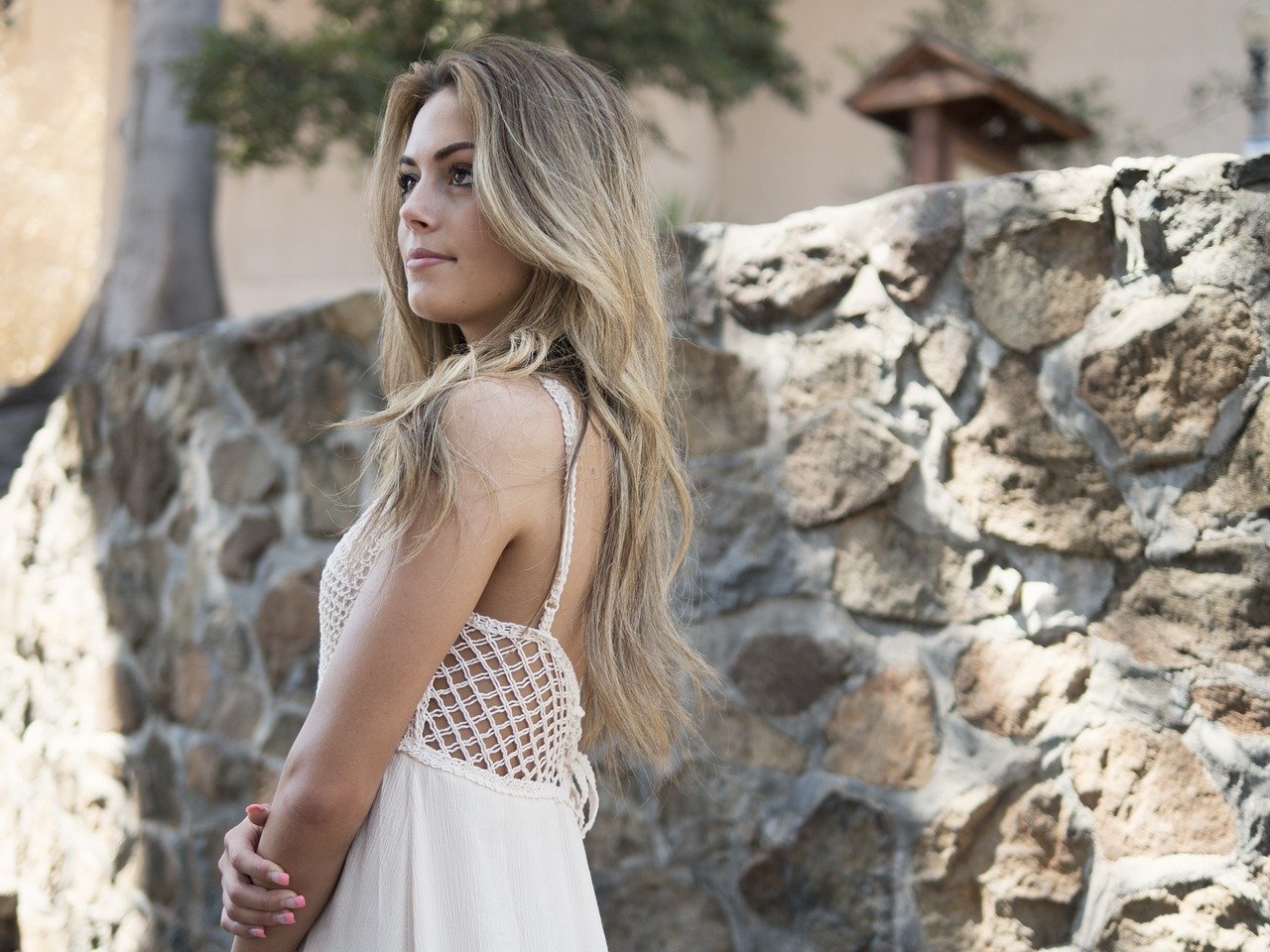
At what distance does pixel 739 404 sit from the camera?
2.42 m

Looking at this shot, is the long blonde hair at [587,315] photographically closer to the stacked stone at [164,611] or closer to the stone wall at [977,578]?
the stone wall at [977,578]

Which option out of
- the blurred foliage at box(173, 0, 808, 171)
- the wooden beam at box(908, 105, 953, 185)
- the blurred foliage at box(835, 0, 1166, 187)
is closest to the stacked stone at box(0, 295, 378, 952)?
the blurred foliage at box(173, 0, 808, 171)

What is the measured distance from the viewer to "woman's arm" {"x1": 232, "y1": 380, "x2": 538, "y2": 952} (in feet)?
4.12

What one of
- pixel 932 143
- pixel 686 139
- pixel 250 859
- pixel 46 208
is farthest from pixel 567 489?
pixel 686 139

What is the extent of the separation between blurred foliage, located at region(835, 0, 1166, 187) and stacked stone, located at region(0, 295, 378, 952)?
3811 millimetres

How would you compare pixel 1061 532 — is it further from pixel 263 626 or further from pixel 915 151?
pixel 915 151

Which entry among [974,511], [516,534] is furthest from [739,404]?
[516,534]

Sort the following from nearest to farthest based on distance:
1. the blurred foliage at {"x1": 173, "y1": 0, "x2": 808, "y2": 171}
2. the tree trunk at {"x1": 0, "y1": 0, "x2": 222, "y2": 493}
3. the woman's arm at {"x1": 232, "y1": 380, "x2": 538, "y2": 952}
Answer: the woman's arm at {"x1": 232, "y1": 380, "x2": 538, "y2": 952} → the blurred foliage at {"x1": 173, "y1": 0, "x2": 808, "y2": 171} → the tree trunk at {"x1": 0, "y1": 0, "x2": 222, "y2": 493}

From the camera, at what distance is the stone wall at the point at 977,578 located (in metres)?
1.83

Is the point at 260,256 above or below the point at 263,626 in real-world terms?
above

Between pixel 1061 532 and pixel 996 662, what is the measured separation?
0.24 metres

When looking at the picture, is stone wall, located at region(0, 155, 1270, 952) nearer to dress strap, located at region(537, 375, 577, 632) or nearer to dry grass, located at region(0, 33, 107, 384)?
dress strap, located at region(537, 375, 577, 632)

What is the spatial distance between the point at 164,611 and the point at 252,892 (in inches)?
92.8

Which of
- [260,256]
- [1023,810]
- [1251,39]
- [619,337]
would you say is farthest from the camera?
[260,256]
